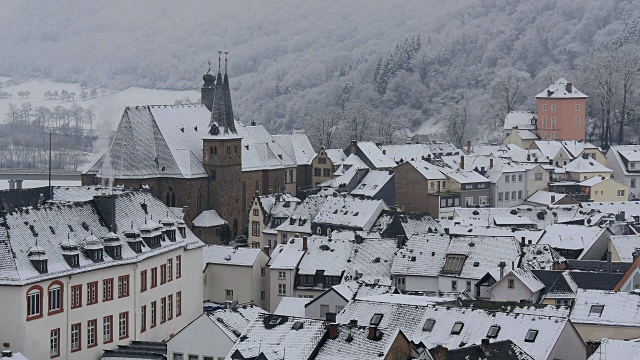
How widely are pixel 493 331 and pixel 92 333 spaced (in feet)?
68.2

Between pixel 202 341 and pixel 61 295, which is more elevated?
pixel 61 295

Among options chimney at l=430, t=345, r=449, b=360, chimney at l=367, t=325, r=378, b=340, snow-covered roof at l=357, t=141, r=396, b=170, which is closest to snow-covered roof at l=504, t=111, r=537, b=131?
snow-covered roof at l=357, t=141, r=396, b=170

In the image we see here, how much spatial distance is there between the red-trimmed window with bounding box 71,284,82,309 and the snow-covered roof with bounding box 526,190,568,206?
61.8 meters

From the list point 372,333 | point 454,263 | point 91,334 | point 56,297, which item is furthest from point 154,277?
point 372,333

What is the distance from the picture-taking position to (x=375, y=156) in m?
139

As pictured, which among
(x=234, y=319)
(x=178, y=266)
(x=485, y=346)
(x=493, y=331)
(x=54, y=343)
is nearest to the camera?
(x=485, y=346)

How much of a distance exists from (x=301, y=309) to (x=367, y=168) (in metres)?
55.8

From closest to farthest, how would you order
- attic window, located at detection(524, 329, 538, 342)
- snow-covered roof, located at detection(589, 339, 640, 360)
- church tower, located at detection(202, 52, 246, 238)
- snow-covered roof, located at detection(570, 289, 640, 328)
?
snow-covered roof, located at detection(589, 339, 640, 360) < attic window, located at detection(524, 329, 538, 342) < snow-covered roof, located at detection(570, 289, 640, 328) < church tower, located at detection(202, 52, 246, 238)

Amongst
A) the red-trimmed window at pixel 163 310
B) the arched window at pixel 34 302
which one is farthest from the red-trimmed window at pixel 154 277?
the arched window at pixel 34 302

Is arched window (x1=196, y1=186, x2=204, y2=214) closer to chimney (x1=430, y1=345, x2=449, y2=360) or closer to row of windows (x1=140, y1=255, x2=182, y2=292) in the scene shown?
→ row of windows (x1=140, y1=255, x2=182, y2=292)

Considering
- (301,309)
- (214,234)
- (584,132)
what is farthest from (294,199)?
(584,132)

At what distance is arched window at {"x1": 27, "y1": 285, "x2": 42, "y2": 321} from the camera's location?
66875 millimetres

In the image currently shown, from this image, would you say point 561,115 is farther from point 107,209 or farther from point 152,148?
point 107,209

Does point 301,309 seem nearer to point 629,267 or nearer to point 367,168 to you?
point 629,267
